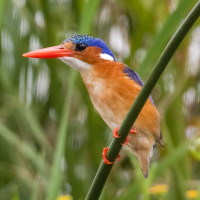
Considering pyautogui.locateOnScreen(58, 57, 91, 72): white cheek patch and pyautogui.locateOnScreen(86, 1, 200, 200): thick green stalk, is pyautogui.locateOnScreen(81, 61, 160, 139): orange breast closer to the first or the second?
pyautogui.locateOnScreen(58, 57, 91, 72): white cheek patch

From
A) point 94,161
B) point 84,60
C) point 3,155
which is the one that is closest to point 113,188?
point 94,161

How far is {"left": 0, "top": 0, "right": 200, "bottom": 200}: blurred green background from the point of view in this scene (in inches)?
100

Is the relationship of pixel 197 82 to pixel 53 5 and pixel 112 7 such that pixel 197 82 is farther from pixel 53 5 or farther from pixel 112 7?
pixel 53 5

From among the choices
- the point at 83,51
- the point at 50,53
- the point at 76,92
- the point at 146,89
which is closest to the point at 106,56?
the point at 83,51

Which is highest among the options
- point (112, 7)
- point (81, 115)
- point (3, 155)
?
point (112, 7)

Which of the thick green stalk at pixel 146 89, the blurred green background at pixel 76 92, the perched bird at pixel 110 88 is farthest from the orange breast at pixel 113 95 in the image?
the blurred green background at pixel 76 92

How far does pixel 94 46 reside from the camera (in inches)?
55.1

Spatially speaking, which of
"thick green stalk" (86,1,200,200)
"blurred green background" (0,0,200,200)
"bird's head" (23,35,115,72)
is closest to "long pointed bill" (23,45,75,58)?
"bird's head" (23,35,115,72)

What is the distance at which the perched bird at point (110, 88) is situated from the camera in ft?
4.45

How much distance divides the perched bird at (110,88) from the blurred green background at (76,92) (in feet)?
3.31

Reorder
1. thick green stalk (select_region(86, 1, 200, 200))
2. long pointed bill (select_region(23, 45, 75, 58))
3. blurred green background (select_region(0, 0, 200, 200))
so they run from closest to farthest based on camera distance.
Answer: thick green stalk (select_region(86, 1, 200, 200)) < long pointed bill (select_region(23, 45, 75, 58)) < blurred green background (select_region(0, 0, 200, 200))

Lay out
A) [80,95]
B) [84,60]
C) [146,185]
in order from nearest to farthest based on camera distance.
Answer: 1. [84,60]
2. [146,185]
3. [80,95]

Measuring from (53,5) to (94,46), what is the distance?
52.4 inches

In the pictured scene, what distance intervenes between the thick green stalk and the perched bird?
32 centimetres
